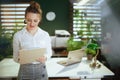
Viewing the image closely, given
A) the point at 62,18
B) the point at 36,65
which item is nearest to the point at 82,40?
the point at 62,18

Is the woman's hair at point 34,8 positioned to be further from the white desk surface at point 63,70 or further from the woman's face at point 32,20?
the white desk surface at point 63,70

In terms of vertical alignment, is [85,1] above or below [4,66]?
above

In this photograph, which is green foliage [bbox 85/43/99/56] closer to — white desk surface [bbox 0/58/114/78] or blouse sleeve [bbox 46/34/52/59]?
white desk surface [bbox 0/58/114/78]

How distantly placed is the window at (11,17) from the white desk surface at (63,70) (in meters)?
0.14

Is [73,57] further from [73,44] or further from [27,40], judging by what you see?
[27,40]

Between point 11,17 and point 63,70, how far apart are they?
33 cm

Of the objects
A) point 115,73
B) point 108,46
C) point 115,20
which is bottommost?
point 115,73

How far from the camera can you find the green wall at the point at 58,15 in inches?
31.3

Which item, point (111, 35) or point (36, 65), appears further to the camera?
point (111, 35)

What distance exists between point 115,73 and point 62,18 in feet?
1.17

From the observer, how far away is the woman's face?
73cm

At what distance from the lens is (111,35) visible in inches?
34.0

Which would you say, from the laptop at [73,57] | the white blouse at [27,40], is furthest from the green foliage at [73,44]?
the white blouse at [27,40]

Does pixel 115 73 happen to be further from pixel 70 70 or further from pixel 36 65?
pixel 36 65
